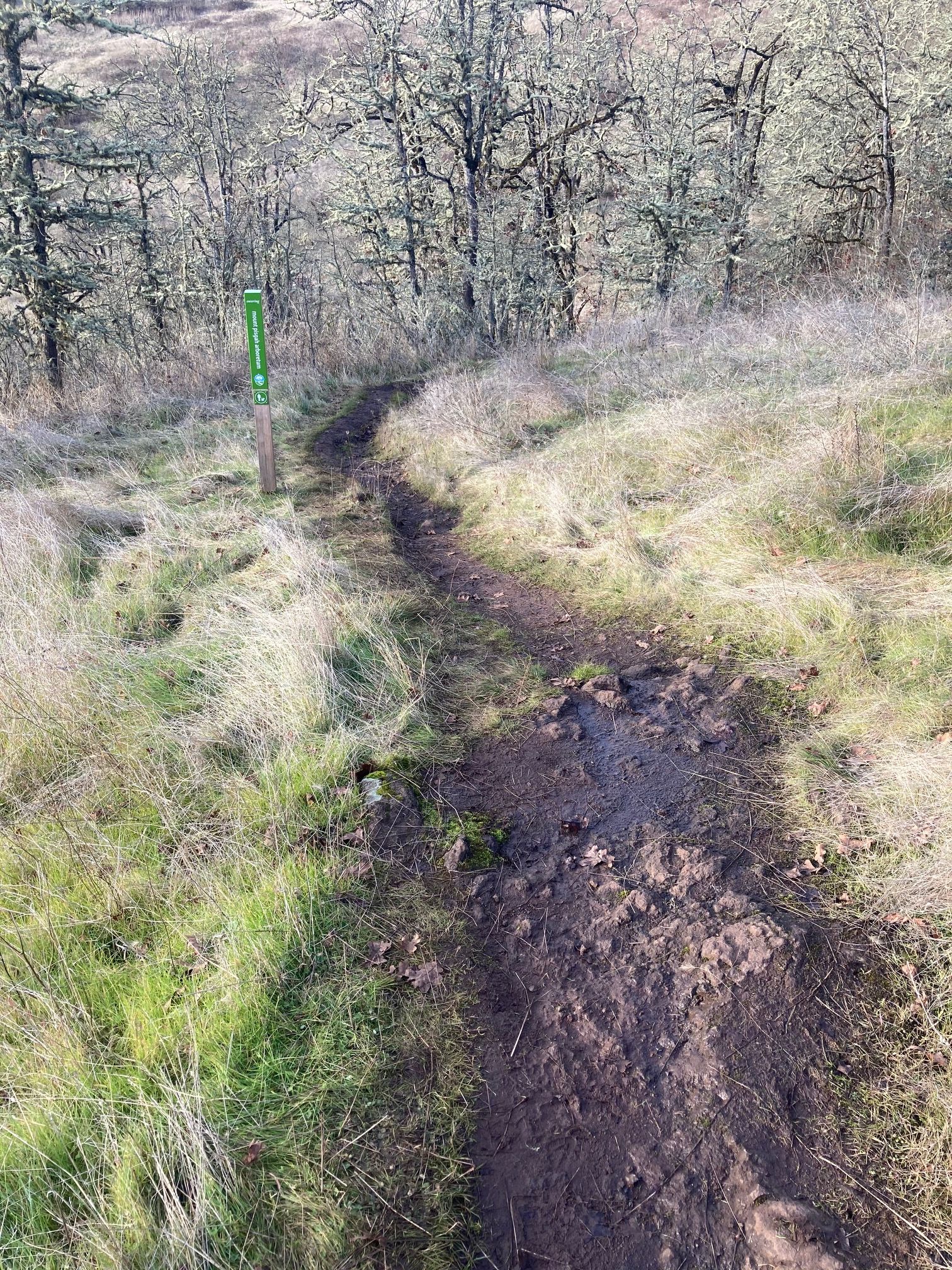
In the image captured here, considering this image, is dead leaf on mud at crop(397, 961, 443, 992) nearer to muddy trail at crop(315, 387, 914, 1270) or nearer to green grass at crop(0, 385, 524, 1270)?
green grass at crop(0, 385, 524, 1270)

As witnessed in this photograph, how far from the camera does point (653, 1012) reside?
2736 mm

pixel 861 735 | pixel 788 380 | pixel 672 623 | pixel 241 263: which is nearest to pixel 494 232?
pixel 241 263

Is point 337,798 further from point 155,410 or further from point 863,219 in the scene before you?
point 863,219

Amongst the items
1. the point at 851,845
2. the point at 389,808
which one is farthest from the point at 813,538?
the point at 389,808

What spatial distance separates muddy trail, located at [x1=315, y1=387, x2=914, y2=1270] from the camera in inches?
84.6

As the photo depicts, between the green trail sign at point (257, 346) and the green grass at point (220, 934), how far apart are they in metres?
2.89

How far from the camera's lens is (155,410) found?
11.9m

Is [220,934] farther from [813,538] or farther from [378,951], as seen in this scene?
[813,538]

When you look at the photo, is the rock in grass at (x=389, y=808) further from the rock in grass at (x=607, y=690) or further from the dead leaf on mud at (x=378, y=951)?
the rock in grass at (x=607, y=690)

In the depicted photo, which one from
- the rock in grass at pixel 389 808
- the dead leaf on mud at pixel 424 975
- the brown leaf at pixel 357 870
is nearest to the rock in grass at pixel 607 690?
the rock in grass at pixel 389 808

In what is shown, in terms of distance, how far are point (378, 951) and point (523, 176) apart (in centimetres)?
1975

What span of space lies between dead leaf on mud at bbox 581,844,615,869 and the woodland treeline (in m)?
13.8

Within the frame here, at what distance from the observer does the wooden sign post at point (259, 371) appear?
24.9 feet

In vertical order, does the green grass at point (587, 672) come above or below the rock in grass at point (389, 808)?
above
